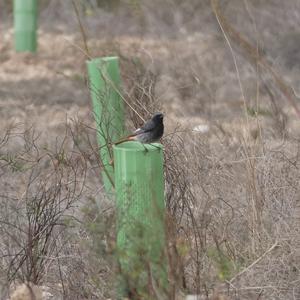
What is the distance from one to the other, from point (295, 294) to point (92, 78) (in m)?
2.90

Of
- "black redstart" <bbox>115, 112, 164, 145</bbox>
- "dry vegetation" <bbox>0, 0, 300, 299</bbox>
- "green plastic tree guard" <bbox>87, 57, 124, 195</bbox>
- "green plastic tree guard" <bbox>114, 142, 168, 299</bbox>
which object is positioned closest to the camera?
"green plastic tree guard" <bbox>114, 142, 168, 299</bbox>

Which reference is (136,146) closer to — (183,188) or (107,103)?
A: (183,188)

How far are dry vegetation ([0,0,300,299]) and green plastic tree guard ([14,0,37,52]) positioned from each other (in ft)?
6.14

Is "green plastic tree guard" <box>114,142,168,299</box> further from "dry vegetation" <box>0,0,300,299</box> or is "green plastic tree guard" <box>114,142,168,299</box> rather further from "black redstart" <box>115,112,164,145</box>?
"black redstart" <box>115,112,164,145</box>

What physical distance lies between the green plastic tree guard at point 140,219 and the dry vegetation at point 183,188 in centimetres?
8

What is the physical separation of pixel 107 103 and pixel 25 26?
28.2 ft

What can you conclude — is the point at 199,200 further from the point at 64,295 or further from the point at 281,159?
the point at 64,295

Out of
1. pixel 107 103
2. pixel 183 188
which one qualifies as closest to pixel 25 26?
pixel 107 103

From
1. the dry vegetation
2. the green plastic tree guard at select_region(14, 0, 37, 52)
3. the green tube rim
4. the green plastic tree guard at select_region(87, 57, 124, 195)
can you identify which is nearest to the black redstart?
the green tube rim

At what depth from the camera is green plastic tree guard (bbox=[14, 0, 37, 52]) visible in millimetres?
14711

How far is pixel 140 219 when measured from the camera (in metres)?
4.97

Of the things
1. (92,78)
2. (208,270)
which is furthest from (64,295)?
(92,78)

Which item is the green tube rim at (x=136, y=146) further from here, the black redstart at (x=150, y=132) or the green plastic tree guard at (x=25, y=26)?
the green plastic tree guard at (x=25, y=26)

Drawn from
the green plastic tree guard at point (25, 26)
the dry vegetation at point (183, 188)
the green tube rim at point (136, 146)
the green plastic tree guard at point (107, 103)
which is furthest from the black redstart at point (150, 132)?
the green plastic tree guard at point (25, 26)
